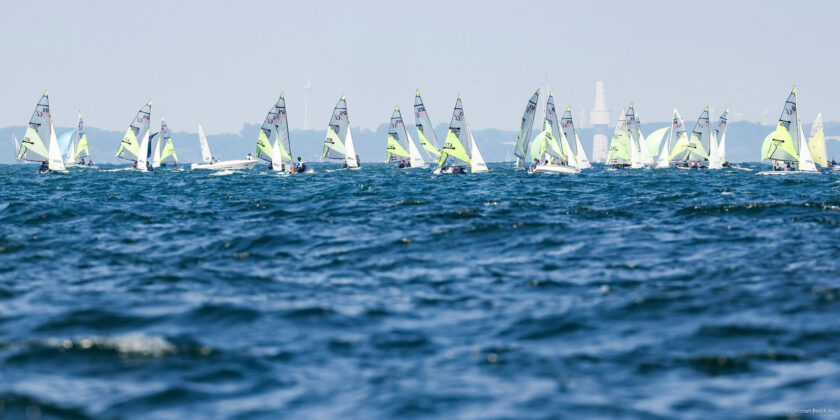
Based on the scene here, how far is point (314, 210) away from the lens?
30.5 meters

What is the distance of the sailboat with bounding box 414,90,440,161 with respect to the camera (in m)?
78.4

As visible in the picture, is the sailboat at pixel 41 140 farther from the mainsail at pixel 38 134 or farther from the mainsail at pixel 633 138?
the mainsail at pixel 633 138

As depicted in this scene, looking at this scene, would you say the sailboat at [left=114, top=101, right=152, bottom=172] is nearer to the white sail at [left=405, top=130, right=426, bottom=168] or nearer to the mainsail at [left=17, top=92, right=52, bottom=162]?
the mainsail at [left=17, top=92, right=52, bottom=162]

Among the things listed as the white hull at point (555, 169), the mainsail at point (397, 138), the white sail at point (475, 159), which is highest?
the mainsail at point (397, 138)

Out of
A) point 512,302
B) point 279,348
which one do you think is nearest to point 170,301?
point 279,348

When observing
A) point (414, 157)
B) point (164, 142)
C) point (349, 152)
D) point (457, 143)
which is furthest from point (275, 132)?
point (164, 142)

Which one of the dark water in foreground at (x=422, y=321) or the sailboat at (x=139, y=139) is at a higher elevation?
the sailboat at (x=139, y=139)

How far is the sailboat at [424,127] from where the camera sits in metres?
78.4

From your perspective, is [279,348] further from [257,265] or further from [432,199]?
[432,199]

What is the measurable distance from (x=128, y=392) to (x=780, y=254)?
15.0m

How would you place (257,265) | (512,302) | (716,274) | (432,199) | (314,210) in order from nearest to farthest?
(512,302)
(716,274)
(257,265)
(314,210)
(432,199)

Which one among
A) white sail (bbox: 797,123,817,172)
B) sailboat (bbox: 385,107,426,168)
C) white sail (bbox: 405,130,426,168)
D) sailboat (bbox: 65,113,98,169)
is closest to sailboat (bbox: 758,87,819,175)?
white sail (bbox: 797,123,817,172)

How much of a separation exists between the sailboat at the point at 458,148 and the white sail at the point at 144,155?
127 feet

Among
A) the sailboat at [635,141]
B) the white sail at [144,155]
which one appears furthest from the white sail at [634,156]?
the white sail at [144,155]
